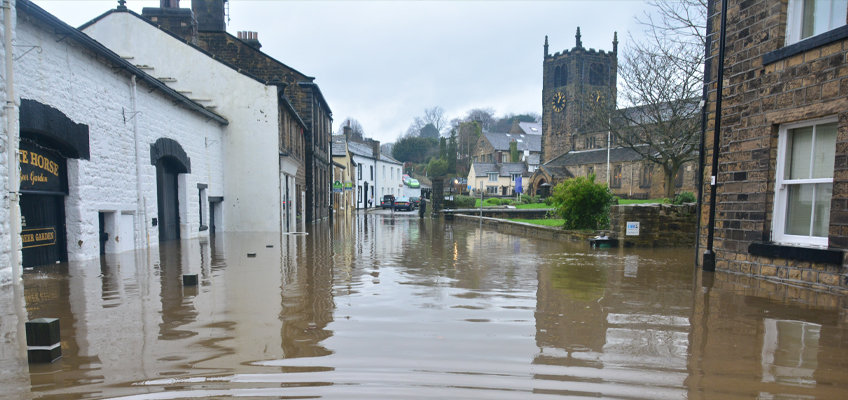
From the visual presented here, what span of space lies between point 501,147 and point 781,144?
74.9 metres

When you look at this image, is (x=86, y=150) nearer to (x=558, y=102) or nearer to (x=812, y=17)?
(x=812, y=17)

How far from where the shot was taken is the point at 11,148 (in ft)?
21.6

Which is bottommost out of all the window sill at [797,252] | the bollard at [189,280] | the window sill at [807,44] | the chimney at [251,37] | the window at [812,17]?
the bollard at [189,280]

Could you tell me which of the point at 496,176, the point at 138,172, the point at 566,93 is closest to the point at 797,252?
the point at 138,172

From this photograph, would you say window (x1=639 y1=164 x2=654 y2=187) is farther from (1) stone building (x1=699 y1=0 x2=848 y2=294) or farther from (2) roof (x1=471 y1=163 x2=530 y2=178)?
(1) stone building (x1=699 y1=0 x2=848 y2=294)

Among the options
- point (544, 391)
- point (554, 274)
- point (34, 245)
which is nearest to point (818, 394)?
point (544, 391)

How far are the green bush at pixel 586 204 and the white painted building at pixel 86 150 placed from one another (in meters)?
12.1

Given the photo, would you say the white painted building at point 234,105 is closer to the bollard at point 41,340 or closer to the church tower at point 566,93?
the bollard at point 41,340

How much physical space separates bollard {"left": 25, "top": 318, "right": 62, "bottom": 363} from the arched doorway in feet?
33.0

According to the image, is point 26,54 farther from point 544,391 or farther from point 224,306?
point 544,391

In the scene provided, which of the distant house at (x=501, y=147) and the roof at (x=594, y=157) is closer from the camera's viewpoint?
the roof at (x=594, y=157)

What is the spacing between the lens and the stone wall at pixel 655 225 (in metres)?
12.5

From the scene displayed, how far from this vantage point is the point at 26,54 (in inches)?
302

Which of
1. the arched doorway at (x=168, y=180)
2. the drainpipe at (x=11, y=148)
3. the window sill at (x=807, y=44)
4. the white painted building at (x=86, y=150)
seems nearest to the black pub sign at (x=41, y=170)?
the white painted building at (x=86, y=150)
